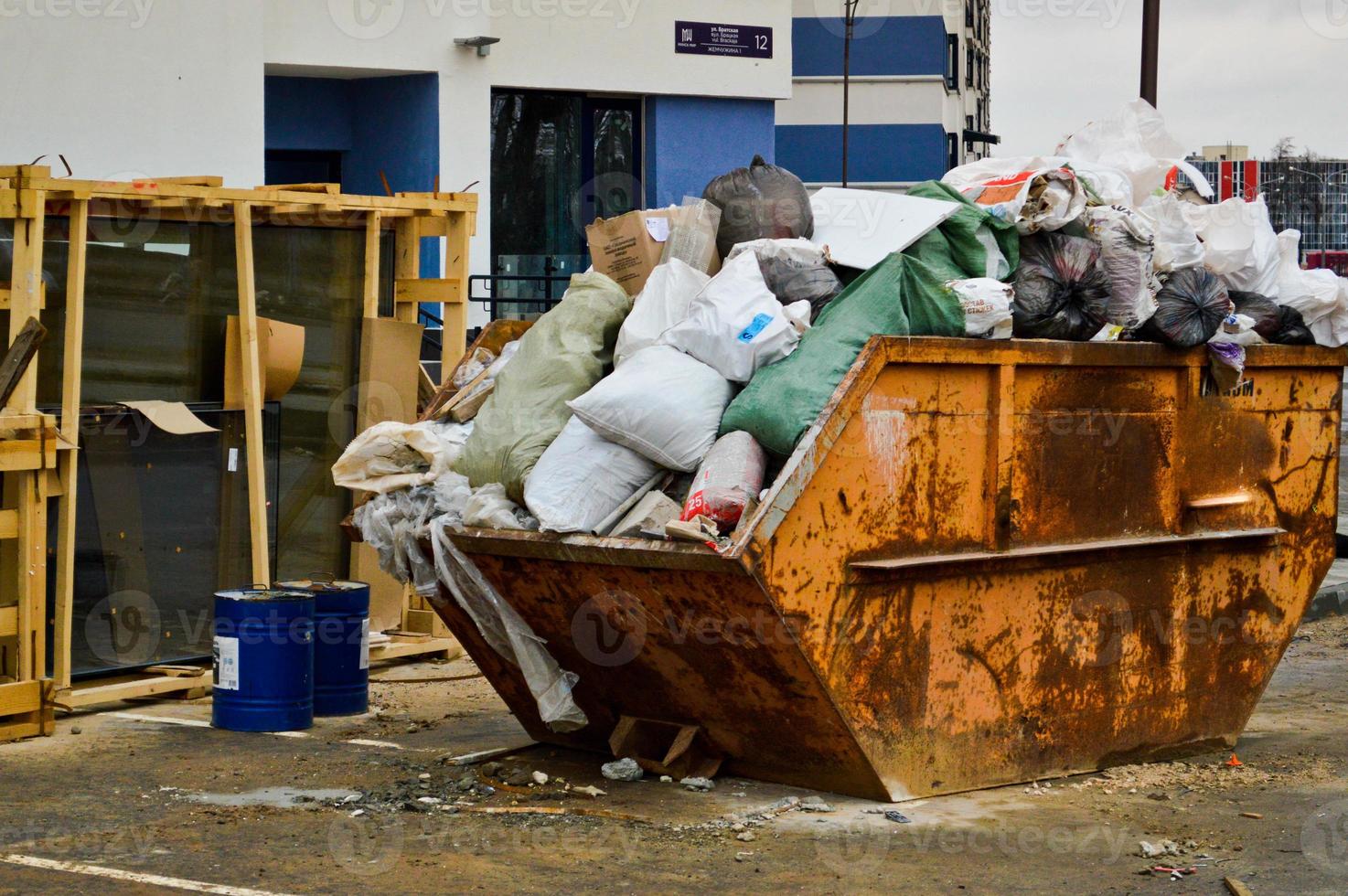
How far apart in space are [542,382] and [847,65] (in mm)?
24830

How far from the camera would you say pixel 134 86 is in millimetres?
12078

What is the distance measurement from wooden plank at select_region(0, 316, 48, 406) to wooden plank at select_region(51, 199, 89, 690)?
39cm

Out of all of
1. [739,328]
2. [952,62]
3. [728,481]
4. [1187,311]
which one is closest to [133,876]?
[728,481]

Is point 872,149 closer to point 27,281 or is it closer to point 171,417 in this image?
point 171,417

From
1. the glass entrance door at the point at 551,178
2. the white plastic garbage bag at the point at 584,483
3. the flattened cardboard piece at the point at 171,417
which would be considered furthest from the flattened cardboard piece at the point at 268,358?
the glass entrance door at the point at 551,178

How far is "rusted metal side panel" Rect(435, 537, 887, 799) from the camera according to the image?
5055 mm

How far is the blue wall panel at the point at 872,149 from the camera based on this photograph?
32.7 m

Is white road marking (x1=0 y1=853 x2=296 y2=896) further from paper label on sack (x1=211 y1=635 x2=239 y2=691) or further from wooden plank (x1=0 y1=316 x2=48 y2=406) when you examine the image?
wooden plank (x1=0 y1=316 x2=48 y2=406)

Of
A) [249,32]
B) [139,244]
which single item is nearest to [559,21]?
[249,32]

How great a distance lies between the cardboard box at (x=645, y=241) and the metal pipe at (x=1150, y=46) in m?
7.22

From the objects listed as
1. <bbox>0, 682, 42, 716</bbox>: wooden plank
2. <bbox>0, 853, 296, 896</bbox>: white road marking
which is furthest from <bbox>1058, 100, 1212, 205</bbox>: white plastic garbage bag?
<bbox>0, 682, 42, 716</bbox>: wooden plank

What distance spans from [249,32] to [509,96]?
3.52 m

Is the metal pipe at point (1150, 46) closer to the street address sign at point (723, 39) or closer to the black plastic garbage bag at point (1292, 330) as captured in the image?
the street address sign at point (723, 39)

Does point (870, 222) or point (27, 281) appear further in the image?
point (27, 281)
